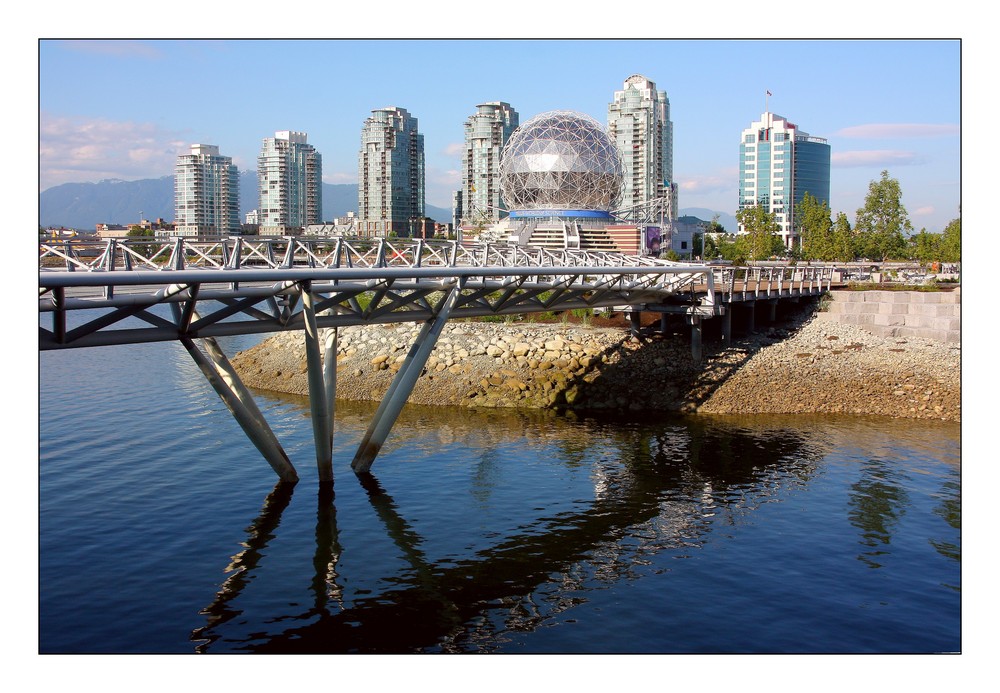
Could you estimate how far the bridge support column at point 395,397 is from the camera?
27.2m

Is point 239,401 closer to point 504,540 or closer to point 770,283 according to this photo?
point 504,540

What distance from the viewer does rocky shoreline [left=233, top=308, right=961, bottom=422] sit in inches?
1502

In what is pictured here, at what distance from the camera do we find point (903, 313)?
44.4m

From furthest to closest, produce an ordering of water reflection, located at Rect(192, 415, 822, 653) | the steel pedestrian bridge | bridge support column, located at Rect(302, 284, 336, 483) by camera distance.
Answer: bridge support column, located at Rect(302, 284, 336, 483) < the steel pedestrian bridge < water reflection, located at Rect(192, 415, 822, 653)

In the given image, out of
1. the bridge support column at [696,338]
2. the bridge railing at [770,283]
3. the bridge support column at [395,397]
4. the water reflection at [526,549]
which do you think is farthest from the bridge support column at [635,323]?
the bridge support column at [395,397]

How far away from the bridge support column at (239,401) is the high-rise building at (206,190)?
148 meters

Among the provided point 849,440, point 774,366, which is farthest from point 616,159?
point 849,440

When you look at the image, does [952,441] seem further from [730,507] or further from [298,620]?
[298,620]

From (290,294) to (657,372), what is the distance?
832 inches

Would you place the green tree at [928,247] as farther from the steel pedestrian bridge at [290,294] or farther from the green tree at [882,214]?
the steel pedestrian bridge at [290,294]

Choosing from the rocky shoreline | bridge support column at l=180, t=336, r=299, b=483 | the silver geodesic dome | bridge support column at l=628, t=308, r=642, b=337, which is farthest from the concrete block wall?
the silver geodesic dome

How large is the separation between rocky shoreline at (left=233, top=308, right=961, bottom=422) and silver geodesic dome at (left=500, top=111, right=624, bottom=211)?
3774 cm

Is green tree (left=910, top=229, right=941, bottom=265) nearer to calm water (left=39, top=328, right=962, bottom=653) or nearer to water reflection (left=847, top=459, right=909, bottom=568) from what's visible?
calm water (left=39, top=328, right=962, bottom=653)

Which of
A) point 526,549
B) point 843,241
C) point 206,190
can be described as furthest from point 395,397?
point 206,190
